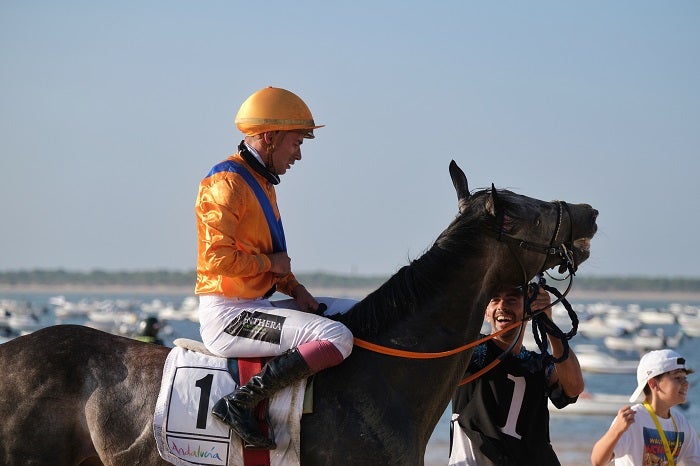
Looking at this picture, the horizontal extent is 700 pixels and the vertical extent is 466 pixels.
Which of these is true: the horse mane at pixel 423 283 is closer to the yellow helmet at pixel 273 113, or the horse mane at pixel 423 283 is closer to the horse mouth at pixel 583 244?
the horse mouth at pixel 583 244

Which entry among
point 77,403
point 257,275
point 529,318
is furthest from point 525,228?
point 77,403

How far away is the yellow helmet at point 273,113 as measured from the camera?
554 cm

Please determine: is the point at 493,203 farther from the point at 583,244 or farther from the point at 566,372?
the point at 566,372

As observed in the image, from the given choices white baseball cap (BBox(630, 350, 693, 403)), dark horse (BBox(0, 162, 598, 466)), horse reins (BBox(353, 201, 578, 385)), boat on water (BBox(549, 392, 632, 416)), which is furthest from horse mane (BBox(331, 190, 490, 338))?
boat on water (BBox(549, 392, 632, 416))

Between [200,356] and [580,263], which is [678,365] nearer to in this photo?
[580,263]

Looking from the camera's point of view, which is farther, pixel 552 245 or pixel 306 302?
pixel 306 302

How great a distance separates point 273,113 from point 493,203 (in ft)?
4.10

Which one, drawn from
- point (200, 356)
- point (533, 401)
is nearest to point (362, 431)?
point (200, 356)

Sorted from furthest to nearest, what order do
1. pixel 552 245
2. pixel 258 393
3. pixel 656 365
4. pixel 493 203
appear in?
pixel 656 365 → pixel 552 245 → pixel 493 203 → pixel 258 393

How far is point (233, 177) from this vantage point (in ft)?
17.7

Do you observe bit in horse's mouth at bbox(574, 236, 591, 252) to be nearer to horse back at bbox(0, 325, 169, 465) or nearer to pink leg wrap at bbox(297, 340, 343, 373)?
pink leg wrap at bbox(297, 340, 343, 373)

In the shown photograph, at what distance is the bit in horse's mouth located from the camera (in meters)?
5.66

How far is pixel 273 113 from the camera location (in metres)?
5.55

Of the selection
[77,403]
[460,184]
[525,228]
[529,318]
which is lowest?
[77,403]
